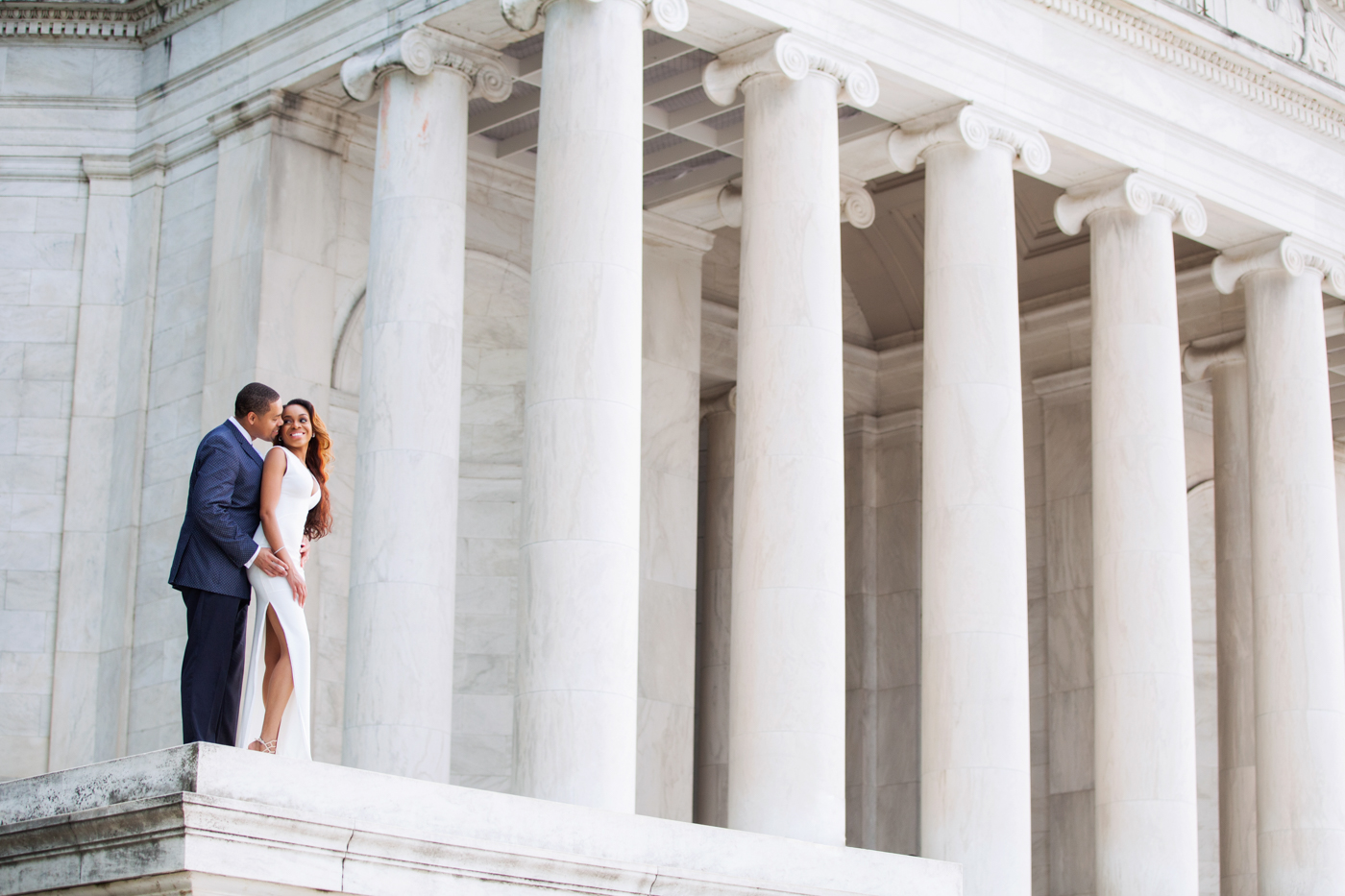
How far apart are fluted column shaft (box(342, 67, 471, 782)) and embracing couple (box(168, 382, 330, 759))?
1103cm

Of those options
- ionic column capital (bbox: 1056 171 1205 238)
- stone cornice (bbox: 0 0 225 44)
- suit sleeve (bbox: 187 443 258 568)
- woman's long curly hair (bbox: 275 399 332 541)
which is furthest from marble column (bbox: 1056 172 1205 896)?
suit sleeve (bbox: 187 443 258 568)

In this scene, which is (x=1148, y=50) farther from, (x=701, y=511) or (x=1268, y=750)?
(x=701, y=511)

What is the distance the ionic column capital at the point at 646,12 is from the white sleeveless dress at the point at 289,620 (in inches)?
597

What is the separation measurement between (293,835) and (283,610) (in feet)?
12.3

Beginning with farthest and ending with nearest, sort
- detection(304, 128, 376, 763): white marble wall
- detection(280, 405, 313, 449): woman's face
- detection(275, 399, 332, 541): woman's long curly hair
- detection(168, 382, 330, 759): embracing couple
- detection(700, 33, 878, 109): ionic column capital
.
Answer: detection(304, 128, 376, 763): white marble wall, detection(700, 33, 878, 109): ionic column capital, detection(275, 399, 332, 541): woman's long curly hair, detection(280, 405, 313, 449): woman's face, detection(168, 382, 330, 759): embracing couple

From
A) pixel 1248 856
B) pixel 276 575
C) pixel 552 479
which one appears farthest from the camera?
pixel 1248 856

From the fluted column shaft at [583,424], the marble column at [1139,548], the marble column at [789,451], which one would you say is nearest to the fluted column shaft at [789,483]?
the marble column at [789,451]

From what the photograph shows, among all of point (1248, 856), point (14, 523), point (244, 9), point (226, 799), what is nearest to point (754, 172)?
point (244, 9)

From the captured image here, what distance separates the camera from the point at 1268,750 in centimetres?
4750

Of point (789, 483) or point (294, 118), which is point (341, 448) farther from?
point (789, 483)

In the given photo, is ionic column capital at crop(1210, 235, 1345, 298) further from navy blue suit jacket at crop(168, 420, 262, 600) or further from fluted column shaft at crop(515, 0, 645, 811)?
navy blue suit jacket at crop(168, 420, 262, 600)

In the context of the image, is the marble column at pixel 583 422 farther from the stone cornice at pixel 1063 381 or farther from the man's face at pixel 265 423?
the stone cornice at pixel 1063 381

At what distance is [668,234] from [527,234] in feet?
14.2

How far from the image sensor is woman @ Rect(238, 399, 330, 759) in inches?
934
